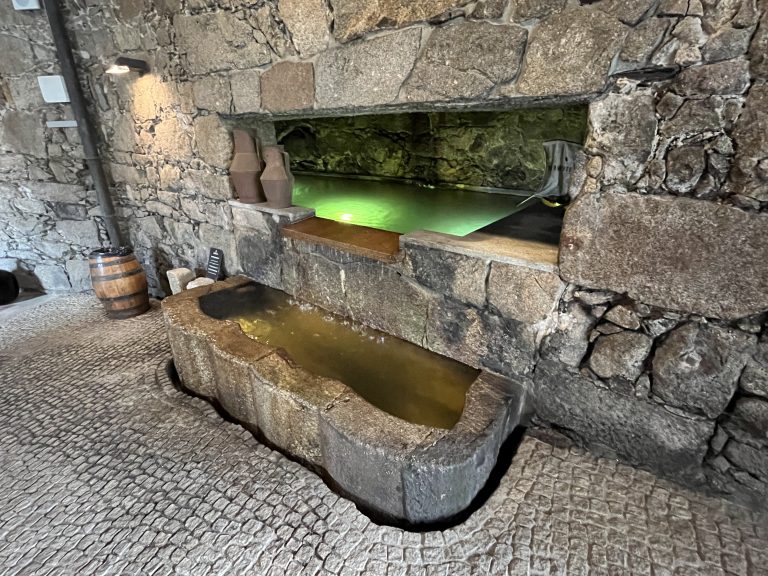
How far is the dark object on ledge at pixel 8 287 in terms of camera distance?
360 centimetres

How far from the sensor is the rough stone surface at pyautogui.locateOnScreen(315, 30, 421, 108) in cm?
162

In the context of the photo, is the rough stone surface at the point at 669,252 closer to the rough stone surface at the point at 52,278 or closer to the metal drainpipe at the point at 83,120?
the metal drainpipe at the point at 83,120

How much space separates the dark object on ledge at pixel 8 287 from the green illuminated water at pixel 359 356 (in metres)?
2.58

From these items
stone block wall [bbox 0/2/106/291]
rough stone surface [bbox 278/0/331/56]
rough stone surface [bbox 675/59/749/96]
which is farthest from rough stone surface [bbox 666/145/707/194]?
stone block wall [bbox 0/2/106/291]

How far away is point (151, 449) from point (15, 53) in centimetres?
351

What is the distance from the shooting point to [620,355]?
4.80ft

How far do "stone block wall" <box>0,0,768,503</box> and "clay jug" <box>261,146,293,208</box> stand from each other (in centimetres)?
21

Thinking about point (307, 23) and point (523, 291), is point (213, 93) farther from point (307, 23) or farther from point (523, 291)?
point (523, 291)

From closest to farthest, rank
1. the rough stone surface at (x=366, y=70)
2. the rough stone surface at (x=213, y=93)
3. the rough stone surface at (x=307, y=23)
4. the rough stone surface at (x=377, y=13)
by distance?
the rough stone surface at (x=377, y=13), the rough stone surface at (x=366, y=70), the rough stone surface at (x=307, y=23), the rough stone surface at (x=213, y=93)

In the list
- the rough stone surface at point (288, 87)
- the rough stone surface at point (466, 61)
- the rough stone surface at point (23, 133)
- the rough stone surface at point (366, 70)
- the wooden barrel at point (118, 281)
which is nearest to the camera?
the rough stone surface at point (466, 61)

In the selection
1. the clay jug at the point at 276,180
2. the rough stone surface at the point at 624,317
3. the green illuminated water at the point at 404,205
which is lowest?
the rough stone surface at the point at 624,317

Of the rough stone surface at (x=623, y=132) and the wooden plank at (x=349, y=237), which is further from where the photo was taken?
the wooden plank at (x=349, y=237)

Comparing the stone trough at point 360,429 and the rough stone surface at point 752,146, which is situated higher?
the rough stone surface at point 752,146

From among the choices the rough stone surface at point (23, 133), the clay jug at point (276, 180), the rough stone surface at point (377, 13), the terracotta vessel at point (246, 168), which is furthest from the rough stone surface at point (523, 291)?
the rough stone surface at point (23, 133)
